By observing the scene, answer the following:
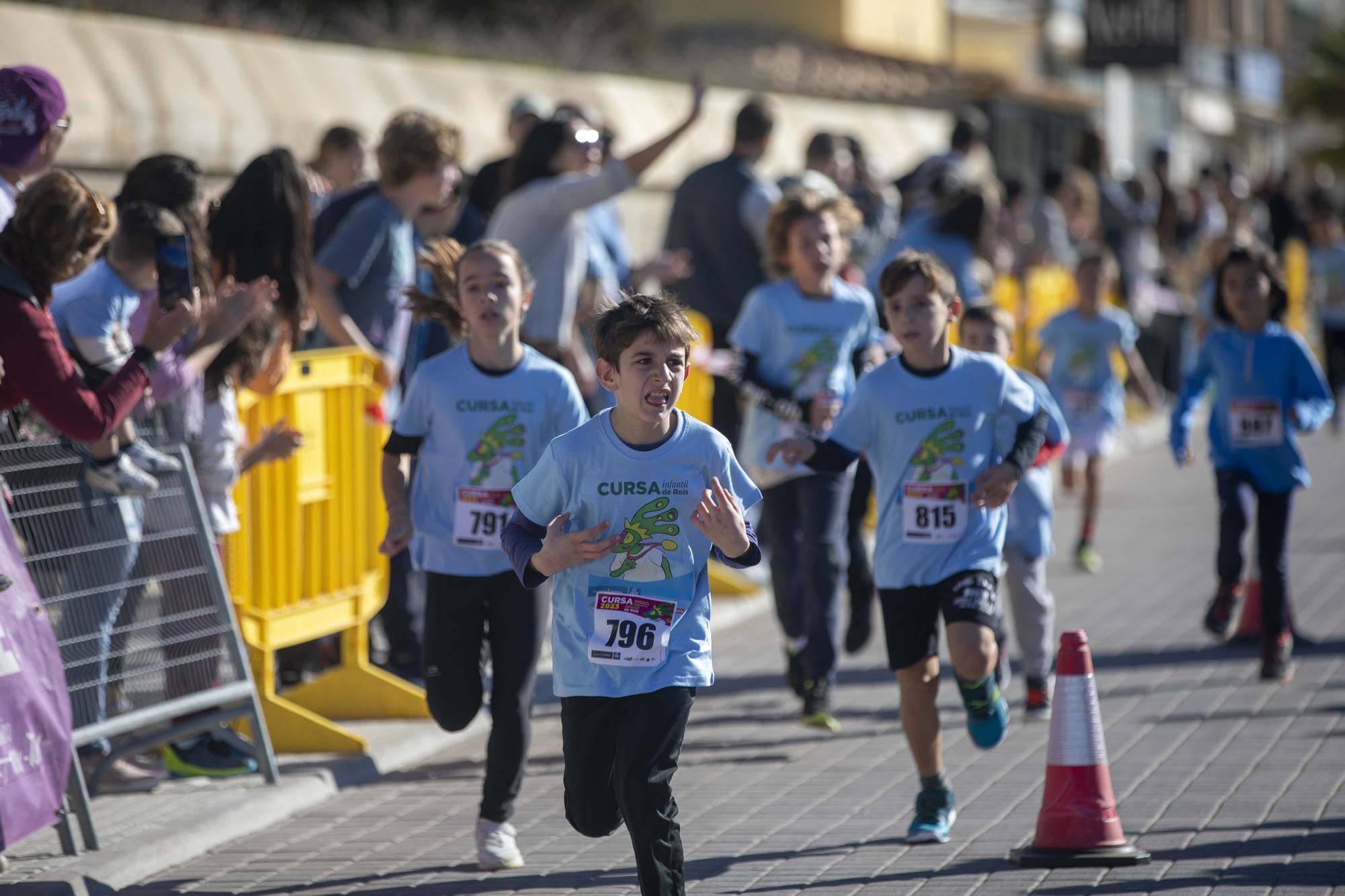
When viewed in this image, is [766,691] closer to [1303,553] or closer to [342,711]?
[342,711]

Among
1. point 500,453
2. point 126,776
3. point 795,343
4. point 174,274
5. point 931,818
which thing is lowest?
point 931,818

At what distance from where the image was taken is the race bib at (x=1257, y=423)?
27.9 ft

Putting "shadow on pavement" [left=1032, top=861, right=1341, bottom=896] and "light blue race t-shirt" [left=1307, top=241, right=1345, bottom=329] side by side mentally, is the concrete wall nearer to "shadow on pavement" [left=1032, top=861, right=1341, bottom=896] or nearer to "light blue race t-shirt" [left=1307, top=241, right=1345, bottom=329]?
"light blue race t-shirt" [left=1307, top=241, right=1345, bottom=329]

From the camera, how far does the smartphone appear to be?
6.02m

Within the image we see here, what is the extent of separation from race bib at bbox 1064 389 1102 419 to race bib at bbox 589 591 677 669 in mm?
6878

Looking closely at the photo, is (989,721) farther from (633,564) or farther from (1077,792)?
(633,564)

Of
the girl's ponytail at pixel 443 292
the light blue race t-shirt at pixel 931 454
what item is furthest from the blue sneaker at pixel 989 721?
the girl's ponytail at pixel 443 292

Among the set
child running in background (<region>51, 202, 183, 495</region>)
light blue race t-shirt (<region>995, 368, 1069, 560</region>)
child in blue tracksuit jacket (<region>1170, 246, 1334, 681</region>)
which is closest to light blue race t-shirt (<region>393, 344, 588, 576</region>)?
child running in background (<region>51, 202, 183, 495</region>)

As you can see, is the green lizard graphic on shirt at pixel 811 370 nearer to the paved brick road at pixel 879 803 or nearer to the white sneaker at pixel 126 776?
the paved brick road at pixel 879 803

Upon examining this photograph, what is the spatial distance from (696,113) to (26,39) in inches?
193

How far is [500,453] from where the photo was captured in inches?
238

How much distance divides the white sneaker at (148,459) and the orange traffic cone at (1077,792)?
2.83 meters

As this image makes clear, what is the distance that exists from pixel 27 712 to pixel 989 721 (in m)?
2.82

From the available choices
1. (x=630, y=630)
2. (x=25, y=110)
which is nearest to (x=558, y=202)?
(x=25, y=110)
